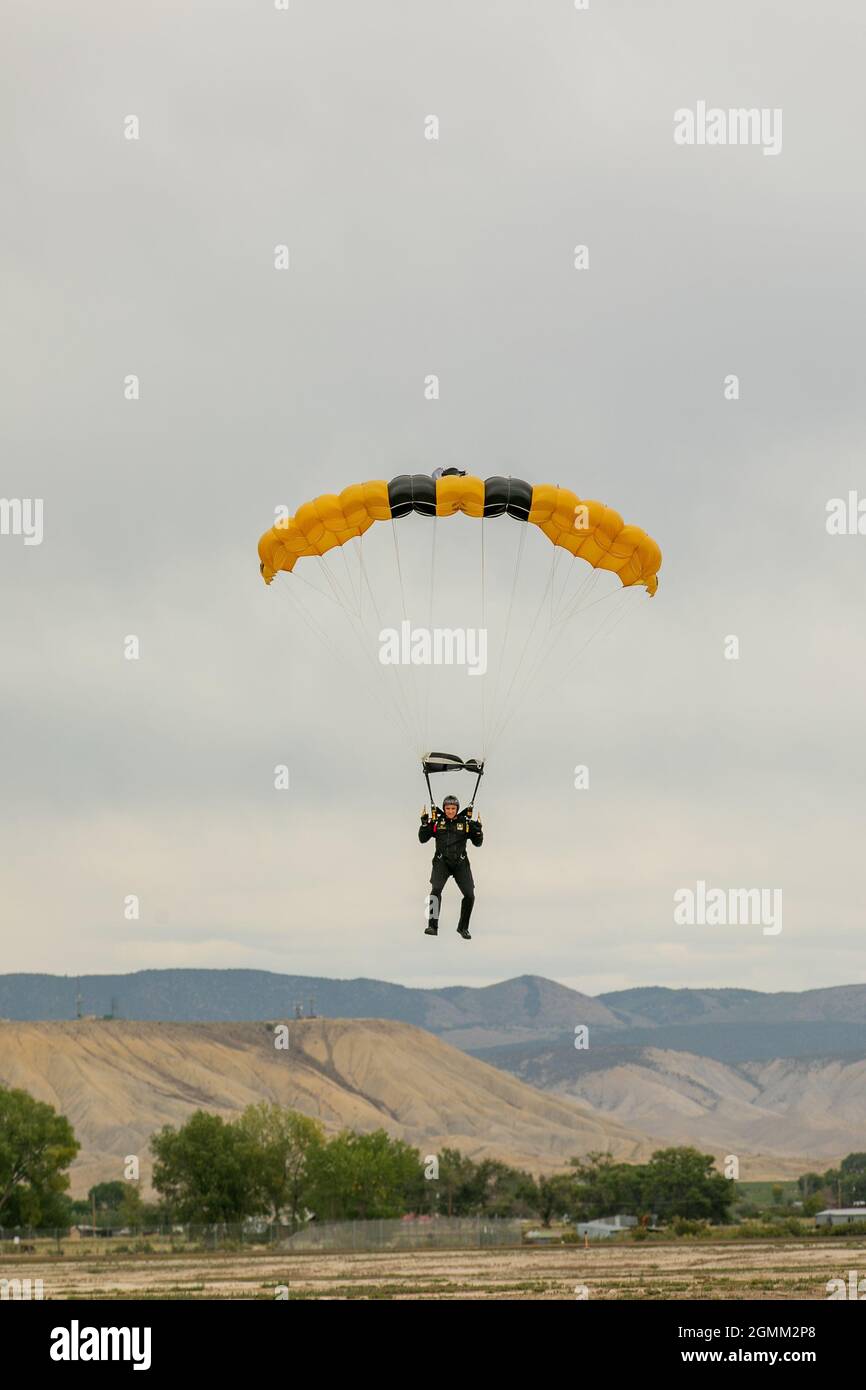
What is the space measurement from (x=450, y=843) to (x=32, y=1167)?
97068mm

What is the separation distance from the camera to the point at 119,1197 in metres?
193

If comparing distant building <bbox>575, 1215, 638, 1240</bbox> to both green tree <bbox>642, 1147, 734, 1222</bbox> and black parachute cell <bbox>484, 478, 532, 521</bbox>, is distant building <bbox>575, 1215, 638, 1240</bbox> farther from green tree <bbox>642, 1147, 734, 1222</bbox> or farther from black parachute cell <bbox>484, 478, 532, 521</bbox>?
black parachute cell <bbox>484, 478, 532, 521</bbox>

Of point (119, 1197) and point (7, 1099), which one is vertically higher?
point (7, 1099)

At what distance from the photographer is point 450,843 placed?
3797 cm

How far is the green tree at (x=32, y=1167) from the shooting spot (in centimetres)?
12519

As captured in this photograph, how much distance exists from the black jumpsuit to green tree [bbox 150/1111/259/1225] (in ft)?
295

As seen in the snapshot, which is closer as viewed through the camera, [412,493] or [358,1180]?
[412,493]

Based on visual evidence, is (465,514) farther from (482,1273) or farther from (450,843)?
(482,1273)

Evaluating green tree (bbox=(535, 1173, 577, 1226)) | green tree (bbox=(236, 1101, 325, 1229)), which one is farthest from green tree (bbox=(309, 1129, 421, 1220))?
green tree (bbox=(535, 1173, 577, 1226))

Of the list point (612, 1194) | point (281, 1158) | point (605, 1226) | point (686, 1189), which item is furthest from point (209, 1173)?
point (686, 1189)

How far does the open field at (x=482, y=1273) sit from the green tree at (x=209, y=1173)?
34.2m
